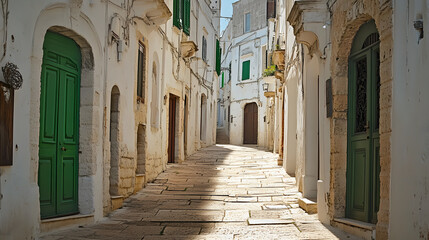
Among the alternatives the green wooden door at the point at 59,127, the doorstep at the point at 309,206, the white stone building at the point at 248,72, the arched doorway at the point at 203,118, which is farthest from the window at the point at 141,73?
the white stone building at the point at 248,72

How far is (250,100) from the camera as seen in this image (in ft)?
86.0

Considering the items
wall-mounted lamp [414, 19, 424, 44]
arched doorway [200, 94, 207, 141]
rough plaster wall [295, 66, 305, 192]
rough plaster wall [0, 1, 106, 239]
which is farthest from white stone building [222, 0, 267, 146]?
wall-mounted lamp [414, 19, 424, 44]

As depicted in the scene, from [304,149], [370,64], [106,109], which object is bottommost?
[304,149]

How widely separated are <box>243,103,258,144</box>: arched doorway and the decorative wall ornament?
21.2 metres

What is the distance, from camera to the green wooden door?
6.34 m

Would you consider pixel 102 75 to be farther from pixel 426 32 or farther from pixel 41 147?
pixel 426 32

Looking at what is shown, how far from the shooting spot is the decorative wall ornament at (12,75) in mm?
5027

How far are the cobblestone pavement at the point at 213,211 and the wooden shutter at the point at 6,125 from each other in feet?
4.47

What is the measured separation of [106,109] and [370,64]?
3964 mm

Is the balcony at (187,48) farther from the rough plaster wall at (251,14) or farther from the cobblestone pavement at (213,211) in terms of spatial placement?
the rough plaster wall at (251,14)

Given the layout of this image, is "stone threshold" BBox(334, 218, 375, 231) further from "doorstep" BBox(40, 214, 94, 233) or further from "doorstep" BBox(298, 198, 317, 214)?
"doorstep" BBox(40, 214, 94, 233)

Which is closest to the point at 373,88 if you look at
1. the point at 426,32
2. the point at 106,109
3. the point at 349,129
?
the point at 349,129

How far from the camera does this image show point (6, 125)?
4977 mm

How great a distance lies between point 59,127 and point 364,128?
3998mm
